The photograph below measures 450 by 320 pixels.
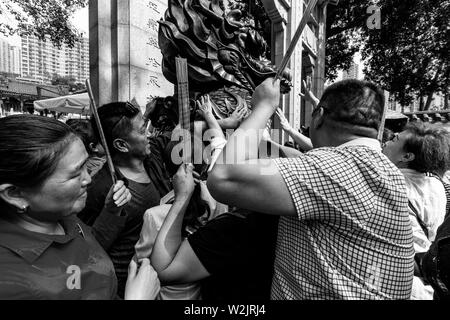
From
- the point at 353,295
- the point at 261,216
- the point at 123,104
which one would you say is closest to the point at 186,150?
the point at 261,216

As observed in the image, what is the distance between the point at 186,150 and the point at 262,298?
74 centimetres

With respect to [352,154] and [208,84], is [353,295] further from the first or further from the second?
[208,84]

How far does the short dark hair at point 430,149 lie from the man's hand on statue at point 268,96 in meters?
1.40

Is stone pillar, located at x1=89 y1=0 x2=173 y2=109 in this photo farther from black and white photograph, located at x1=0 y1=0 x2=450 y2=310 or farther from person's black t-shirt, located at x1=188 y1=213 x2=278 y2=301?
person's black t-shirt, located at x1=188 y1=213 x2=278 y2=301

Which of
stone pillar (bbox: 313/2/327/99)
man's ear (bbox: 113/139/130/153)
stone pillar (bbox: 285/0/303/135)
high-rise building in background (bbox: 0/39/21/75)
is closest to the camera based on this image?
man's ear (bbox: 113/139/130/153)

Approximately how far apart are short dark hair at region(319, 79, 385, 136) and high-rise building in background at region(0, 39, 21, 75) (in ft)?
202

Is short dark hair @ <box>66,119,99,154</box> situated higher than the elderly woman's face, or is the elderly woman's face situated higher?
short dark hair @ <box>66,119,99,154</box>

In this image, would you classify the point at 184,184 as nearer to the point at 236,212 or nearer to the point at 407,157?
→ the point at 236,212

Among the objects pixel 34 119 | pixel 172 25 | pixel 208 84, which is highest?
pixel 172 25

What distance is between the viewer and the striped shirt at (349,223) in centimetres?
102


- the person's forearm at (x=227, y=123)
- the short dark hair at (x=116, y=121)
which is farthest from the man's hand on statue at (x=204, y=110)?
the short dark hair at (x=116, y=121)

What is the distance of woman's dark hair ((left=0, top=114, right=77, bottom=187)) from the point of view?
946 millimetres

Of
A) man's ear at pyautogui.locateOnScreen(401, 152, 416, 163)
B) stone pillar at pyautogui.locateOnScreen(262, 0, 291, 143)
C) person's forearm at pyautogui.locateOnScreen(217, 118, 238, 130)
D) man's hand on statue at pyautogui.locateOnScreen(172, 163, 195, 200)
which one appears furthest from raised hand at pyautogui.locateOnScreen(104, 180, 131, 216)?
stone pillar at pyautogui.locateOnScreen(262, 0, 291, 143)

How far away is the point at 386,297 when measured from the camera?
1069 mm
